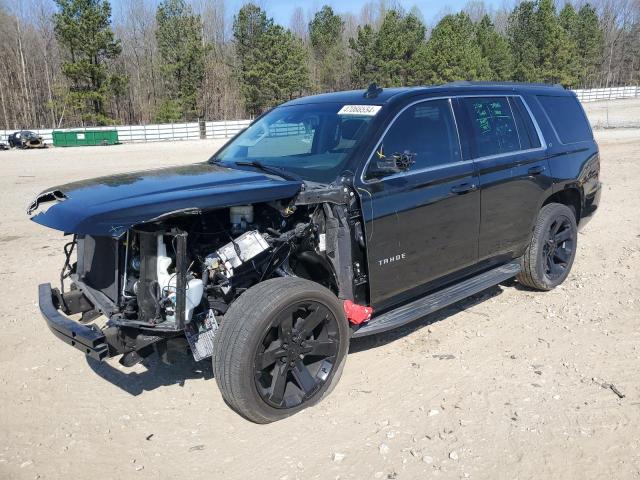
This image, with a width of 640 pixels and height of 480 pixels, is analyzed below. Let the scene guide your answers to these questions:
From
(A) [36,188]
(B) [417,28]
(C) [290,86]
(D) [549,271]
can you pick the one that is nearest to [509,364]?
(D) [549,271]

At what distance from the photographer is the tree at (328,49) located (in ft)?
227

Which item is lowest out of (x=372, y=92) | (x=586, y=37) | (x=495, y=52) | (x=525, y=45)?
(x=372, y=92)

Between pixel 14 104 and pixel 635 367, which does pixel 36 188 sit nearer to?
pixel 635 367

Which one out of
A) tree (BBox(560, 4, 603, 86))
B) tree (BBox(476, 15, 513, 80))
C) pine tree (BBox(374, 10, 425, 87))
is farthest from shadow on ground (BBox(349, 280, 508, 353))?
tree (BBox(560, 4, 603, 86))

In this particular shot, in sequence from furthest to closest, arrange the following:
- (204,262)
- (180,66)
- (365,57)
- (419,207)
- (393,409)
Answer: (365,57) < (180,66) < (419,207) < (393,409) < (204,262)

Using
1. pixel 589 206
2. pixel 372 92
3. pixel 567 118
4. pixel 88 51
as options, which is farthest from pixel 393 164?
pixel 88 51

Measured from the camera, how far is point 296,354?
3.67m

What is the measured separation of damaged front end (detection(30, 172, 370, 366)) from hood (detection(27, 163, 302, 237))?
0.04 m

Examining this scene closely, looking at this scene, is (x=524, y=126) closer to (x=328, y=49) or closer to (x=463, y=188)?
(x=463, y=188)

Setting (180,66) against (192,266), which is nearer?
(192,266)

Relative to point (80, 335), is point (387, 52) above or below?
above

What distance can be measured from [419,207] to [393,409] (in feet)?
4.84

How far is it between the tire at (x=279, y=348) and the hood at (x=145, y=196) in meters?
0.61

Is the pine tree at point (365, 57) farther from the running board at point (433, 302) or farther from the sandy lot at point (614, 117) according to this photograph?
the running board at point (433, 302)
